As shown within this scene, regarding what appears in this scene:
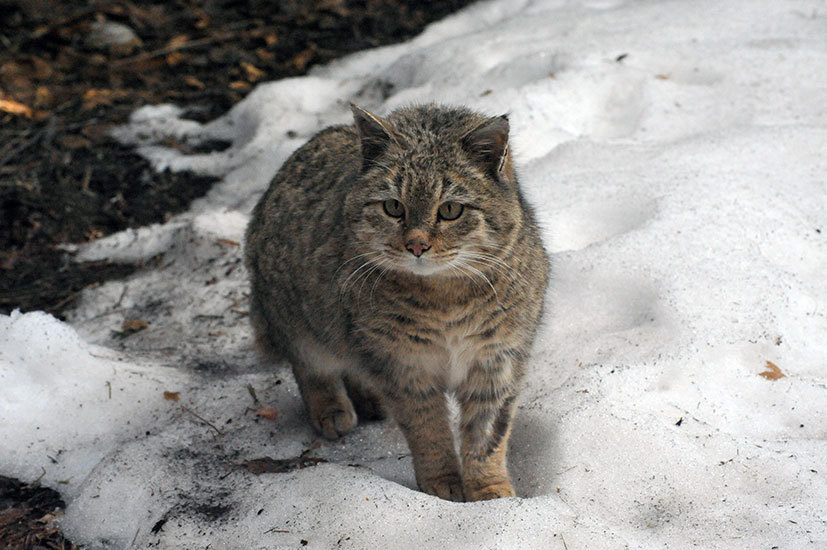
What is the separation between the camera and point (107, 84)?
734 cm

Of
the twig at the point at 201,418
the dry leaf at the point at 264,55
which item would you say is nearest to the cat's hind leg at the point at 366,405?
the twig at the point at 201,418

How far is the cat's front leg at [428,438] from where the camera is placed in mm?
3338

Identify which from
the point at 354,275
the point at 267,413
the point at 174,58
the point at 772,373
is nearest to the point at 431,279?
the point at 354,275

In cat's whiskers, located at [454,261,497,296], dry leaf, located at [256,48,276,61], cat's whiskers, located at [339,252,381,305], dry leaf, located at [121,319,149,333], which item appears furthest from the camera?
dry leaf, located at [256,48,276,61]

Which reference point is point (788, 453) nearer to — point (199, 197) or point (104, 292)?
point (104, 292)

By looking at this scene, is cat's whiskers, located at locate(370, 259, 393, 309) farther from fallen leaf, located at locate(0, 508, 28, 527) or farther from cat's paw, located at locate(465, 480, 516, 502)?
fallen leaf, located at locate(0, 508, 28, 527)

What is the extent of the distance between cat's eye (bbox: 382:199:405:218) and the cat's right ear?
22 cm

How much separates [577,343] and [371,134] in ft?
5.11

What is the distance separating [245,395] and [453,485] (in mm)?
1265

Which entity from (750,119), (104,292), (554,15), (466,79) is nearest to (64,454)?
(104,292)

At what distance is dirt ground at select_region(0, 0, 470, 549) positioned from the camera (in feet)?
18.4

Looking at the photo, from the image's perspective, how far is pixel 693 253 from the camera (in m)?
4.22

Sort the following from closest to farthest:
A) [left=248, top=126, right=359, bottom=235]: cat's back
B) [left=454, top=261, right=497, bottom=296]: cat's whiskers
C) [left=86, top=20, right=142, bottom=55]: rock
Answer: [left=454, top=261, right=497, bottom=296]: cat's whiskers, [left=248, top=126, right=359, bottom=235]: cat's back, [left=86, top=20, right=142, bottom=55]: rock

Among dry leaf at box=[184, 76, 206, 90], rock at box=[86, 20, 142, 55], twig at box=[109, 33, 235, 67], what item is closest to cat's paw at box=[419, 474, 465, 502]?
dry leaf at box=[184, 76, 206, 90]
